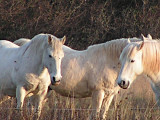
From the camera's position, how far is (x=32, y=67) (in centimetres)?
715

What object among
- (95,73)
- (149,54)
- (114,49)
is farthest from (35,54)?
(149,54)

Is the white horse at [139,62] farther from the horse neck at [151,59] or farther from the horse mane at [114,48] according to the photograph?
the horse mane at [114,48]

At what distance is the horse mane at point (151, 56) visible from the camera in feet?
21.2

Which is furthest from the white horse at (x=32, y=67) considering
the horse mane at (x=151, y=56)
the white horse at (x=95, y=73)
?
the horse mane at (x=151, y=56)

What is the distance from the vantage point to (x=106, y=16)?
39.4 ft

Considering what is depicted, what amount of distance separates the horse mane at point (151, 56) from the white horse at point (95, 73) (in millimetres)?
1010

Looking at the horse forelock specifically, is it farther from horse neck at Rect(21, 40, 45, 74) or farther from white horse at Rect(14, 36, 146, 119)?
horse neck at Rect(21, 40, 45, 74)

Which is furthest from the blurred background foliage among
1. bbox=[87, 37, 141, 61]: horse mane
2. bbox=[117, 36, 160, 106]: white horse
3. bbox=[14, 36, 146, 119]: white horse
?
bbox=[117, 36, 160, 106]: white horse

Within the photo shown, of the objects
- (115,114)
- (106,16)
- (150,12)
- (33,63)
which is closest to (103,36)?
(106,16)

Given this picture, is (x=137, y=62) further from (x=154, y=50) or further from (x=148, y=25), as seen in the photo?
(x=148, y=25)

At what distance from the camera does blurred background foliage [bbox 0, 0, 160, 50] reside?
38.9 feet

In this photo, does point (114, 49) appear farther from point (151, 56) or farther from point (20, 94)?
point (20, 94)

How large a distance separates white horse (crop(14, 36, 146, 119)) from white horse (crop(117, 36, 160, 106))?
1045mm

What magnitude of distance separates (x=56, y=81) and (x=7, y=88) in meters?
1.04
